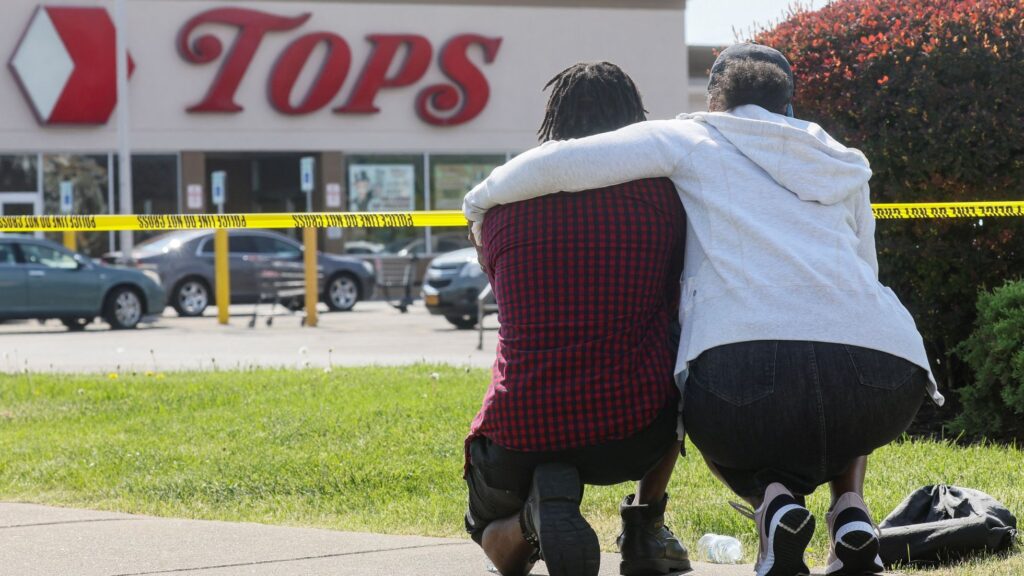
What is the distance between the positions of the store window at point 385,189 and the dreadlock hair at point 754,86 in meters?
26.8

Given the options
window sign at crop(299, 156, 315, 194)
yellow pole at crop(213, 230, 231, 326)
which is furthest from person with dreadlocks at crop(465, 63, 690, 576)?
window sign at crop(299, 156, 315, 194)

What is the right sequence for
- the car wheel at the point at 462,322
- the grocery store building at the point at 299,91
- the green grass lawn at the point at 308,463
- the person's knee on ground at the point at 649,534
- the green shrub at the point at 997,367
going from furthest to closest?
the grocery store building at the point at 299,91
the car wheel at the point at 462,322
the green shrub at the point at 997,367
the green grass lawn at the point at 308,463
the person's knee on ground at the point at 649,534

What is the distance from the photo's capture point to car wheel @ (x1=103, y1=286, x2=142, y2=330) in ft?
60.4

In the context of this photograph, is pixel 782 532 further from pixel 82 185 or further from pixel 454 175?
pixel 454 175

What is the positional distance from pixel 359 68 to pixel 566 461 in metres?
27.3

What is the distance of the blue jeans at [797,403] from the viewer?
10.8 feet

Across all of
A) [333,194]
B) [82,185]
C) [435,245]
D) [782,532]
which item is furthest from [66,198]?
[782,532]

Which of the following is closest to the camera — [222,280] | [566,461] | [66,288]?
[566,461]

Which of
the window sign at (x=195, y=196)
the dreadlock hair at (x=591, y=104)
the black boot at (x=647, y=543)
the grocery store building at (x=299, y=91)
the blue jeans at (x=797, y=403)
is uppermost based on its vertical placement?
the grocery store building at (x=299, y=91)

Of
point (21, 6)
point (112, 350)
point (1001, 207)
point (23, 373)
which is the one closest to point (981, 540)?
point (1001, 207)

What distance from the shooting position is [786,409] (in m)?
3.30

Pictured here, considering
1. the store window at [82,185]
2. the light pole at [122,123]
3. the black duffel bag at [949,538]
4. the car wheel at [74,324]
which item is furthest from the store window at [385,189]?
the black duffel bag at [949,538]

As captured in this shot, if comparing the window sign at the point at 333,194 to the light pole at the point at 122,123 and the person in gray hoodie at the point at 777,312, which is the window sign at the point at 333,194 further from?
the person in gray hoodie at the point at 777,312

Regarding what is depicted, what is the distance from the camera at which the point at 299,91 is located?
1169 inches
